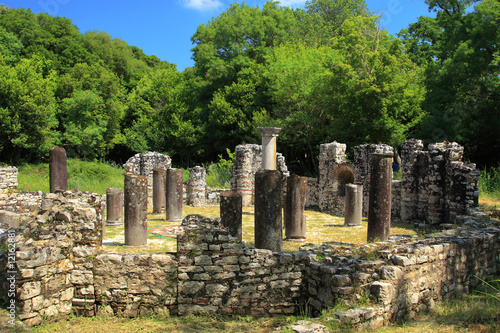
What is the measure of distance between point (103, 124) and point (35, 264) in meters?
32.0

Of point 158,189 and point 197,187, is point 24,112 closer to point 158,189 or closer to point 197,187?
point 197,187

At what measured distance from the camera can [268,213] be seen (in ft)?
28.8

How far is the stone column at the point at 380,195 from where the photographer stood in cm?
1047

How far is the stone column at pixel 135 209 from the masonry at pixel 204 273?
11.6ft

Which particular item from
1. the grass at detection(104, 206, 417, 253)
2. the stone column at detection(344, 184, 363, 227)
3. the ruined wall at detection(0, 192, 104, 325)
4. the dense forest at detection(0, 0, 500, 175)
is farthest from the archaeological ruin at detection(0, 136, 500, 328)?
the dense forest at detection(0, 0, 500, 175)

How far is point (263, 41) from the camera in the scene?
36344 millimetres

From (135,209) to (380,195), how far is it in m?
6.91

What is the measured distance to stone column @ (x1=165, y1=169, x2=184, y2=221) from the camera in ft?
53.2

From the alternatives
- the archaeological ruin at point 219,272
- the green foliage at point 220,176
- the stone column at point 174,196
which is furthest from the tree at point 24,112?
the archaeological ruin at point 219,272

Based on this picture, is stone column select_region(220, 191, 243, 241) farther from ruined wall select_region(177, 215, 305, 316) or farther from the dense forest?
the dense forest

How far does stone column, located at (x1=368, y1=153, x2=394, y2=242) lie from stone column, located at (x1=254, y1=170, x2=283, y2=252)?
3189mm

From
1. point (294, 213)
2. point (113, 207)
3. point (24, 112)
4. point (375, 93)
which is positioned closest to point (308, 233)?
point (294, 213)

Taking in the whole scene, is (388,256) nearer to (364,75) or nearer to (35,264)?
(35,264)

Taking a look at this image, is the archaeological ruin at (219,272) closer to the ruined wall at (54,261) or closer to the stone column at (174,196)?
the ruined wall at (54,261)
